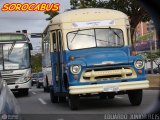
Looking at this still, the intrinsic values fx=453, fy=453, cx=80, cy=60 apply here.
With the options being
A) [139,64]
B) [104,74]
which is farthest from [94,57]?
[139,64]

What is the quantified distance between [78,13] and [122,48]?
1746mm

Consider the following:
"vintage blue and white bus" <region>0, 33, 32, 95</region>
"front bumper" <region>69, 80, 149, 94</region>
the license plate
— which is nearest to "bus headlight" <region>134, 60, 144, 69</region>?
"front bumper" <region>69, 80, 149, 94</region>

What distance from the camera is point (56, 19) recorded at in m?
14.4

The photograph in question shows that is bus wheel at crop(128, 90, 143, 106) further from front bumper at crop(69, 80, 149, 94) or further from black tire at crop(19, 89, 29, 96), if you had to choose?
black tire at crop(19, 89, 29, 96)

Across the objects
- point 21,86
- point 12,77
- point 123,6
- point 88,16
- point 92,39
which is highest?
point 123,6

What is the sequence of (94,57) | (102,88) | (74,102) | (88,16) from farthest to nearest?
(88,16) < (74,102) < (94,57) < (102,88)

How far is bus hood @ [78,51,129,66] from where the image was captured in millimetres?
12203

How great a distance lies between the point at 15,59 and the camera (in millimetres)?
22078

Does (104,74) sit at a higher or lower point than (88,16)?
lower

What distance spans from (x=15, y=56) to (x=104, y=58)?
10.4 meters

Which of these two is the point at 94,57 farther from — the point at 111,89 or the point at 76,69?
the point at 111,89

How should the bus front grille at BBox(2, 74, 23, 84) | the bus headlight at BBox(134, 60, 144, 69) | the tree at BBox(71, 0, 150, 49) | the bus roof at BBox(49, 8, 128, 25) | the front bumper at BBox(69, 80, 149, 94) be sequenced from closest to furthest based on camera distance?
the front bumper at BBox(69, 80, 149, 94) → the bus headlight at BBox(134, 60, 144, 69) → the bus roof at BBox(49, 8, 128, 25) → the bus front grille at BBox(2, 74, 23, 84) → the tree at BBox(71, 0, 150, 49)

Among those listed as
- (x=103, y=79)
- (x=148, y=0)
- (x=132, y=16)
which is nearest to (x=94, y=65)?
(x=103, y=79)

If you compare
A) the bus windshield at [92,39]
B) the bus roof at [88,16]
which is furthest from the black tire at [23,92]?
the bus windshield at [92,39]
